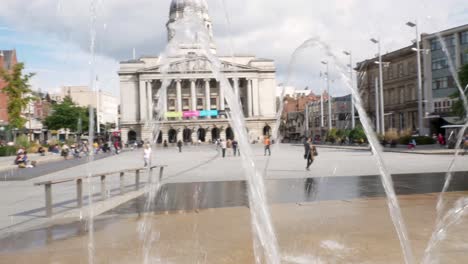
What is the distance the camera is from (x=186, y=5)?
113250 millimetres

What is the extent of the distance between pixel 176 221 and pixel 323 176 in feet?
31.6

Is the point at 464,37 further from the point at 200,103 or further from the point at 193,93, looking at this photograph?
the point at 200,103

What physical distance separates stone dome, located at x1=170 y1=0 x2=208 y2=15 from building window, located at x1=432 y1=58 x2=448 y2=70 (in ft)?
206

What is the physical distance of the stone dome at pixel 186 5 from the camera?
114m

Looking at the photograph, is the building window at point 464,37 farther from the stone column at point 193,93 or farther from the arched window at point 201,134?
the stone column at point 193,93

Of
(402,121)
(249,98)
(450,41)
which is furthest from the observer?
(249,98)

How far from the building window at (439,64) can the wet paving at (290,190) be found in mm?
46993

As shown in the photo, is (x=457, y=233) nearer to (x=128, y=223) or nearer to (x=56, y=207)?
(x=128, y=223)

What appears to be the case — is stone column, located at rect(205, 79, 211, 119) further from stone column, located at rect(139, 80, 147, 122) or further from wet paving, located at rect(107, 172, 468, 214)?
wet paving, located at rect(107, 172, 468, 214)

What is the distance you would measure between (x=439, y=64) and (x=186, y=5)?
66.6 metres

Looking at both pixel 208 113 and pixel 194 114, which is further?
pixel 194 114

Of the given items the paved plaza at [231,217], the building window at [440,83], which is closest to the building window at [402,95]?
the building window at [440,83]

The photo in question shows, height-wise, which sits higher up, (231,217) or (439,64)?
(439,64)

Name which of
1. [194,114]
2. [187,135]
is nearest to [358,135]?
[194,114]
